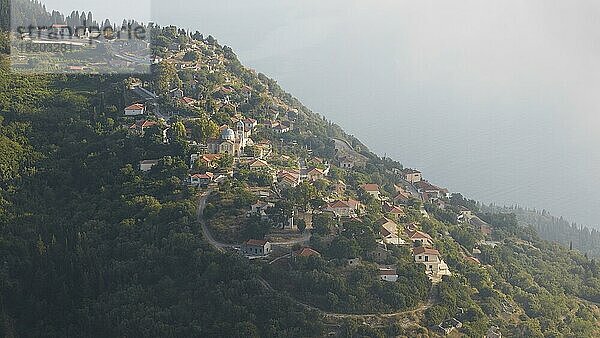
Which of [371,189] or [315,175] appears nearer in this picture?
[315,175]

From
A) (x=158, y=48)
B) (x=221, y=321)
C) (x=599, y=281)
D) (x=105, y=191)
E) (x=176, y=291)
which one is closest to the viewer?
(x=221, y=321)

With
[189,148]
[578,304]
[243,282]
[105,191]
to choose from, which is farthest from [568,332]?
[105,191]

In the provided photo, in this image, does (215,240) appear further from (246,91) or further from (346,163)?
(246,91)

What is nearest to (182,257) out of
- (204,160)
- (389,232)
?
(204,160)

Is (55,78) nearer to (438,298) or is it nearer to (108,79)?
(108,79)

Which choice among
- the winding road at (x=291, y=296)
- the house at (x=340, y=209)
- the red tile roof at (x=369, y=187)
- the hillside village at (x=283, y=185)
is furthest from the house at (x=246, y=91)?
the winding road at (x=291, y=296)

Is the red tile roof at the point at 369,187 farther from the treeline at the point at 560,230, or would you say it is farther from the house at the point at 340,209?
the treeline at the point at 560,230
